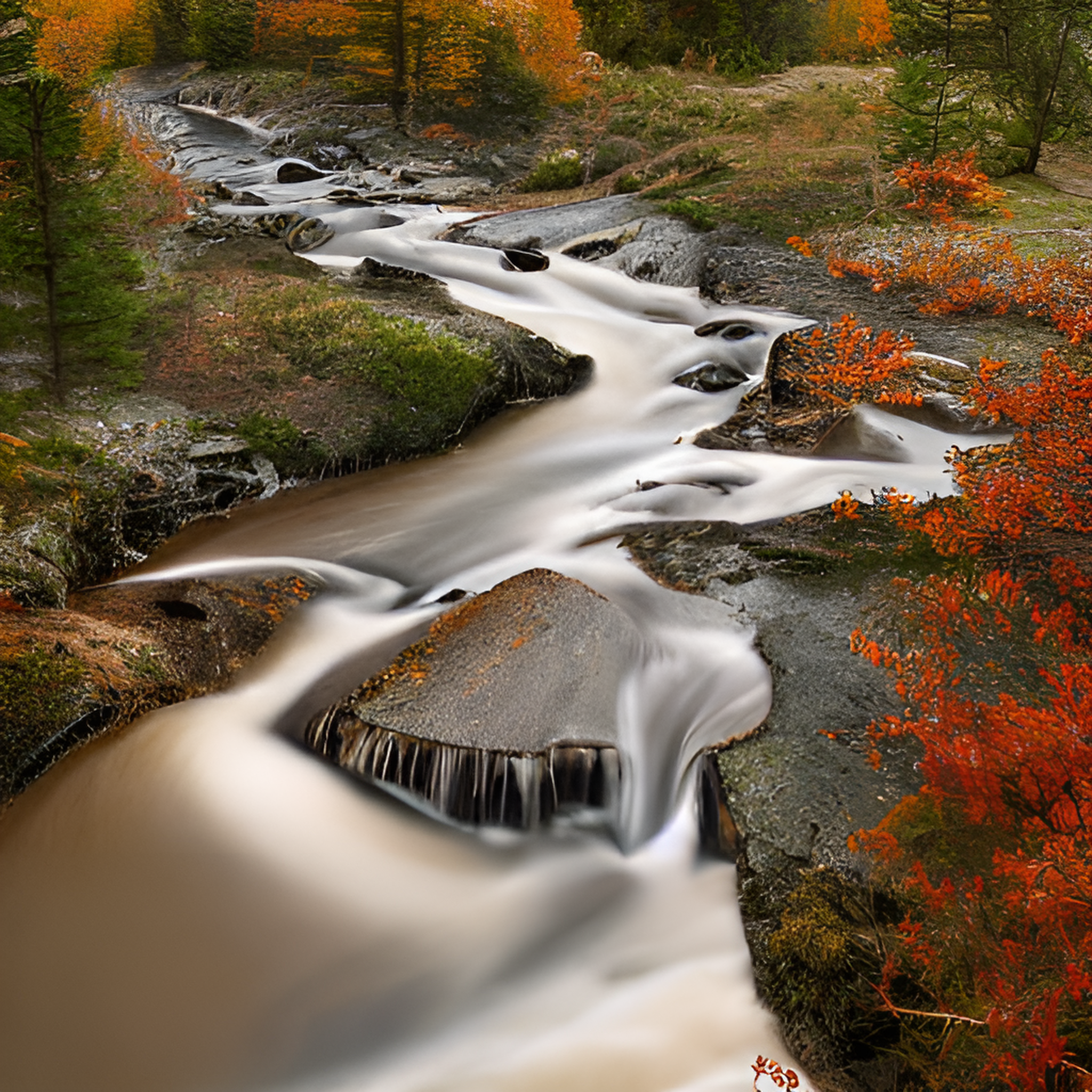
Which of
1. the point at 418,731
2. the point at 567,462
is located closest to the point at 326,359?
the point at 567,462

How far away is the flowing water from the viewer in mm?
4789

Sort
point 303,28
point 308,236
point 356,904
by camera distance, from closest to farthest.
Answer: point 356,904, point 308,236, point 303,28

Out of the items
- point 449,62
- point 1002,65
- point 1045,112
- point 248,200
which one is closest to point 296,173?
point 248,200

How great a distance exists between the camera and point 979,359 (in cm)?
1106

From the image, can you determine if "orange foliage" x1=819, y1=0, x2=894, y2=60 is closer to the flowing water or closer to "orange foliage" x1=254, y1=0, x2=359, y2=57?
"orange foliage" x1=254, y1=0, x2=359, y2=57

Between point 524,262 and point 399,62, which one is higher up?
point 399,62

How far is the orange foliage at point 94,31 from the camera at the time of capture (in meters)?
17.4

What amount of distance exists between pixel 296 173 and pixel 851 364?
14085mm

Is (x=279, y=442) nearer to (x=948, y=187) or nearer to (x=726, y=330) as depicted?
(x=726, y=330)

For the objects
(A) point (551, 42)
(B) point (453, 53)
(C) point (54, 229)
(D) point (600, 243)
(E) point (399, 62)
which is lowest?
(D) point (600, 243)

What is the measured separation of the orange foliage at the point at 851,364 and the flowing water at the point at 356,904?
410 cm

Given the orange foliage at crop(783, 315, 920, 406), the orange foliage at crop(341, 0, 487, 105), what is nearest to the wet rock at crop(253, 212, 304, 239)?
the orange foliage at crop(341, 0, 487, 105)

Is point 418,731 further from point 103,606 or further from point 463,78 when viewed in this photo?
point 463,78

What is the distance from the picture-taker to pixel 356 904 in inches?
220
